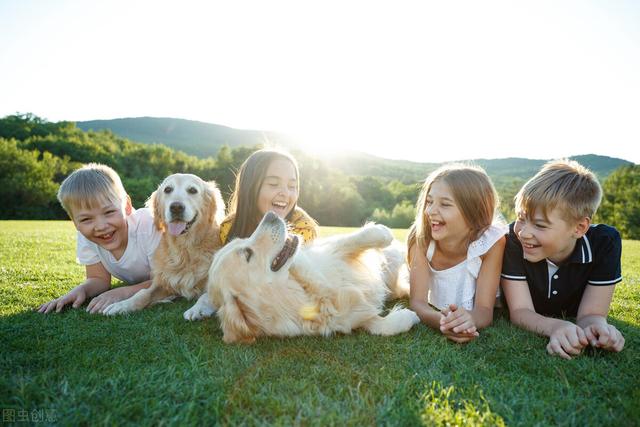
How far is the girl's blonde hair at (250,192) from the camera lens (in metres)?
4.11

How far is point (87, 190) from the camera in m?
3.63

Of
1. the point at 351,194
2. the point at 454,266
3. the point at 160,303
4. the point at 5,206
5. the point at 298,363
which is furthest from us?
the point at 351,194

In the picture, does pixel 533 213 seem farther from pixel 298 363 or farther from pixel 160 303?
pixel 160 303

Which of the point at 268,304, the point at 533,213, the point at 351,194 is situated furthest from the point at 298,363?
the point at 351,194

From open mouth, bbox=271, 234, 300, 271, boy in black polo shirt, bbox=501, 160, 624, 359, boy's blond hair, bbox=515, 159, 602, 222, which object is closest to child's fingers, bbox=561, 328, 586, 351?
boy in black polo shirt, bbox=501, 160, 624, 359

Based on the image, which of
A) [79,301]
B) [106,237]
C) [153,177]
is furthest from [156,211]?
[153,177]

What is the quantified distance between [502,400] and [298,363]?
108 cm

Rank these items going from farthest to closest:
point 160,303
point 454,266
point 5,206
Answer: point 5,206 → point 160,303 → point 454,266

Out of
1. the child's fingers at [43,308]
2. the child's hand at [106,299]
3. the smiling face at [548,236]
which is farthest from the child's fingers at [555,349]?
the child's fingers at [43,308]

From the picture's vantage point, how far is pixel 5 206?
95.3 ft

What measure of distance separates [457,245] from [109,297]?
10.4ft

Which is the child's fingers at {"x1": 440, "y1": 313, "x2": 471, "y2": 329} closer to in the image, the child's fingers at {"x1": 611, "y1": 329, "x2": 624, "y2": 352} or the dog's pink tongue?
the child's fingers at {"x1": 611, "y1": 329, "x2": 624, "y2": 352}

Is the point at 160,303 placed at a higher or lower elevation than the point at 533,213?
lower

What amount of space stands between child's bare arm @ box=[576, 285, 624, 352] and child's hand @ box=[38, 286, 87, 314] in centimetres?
397
